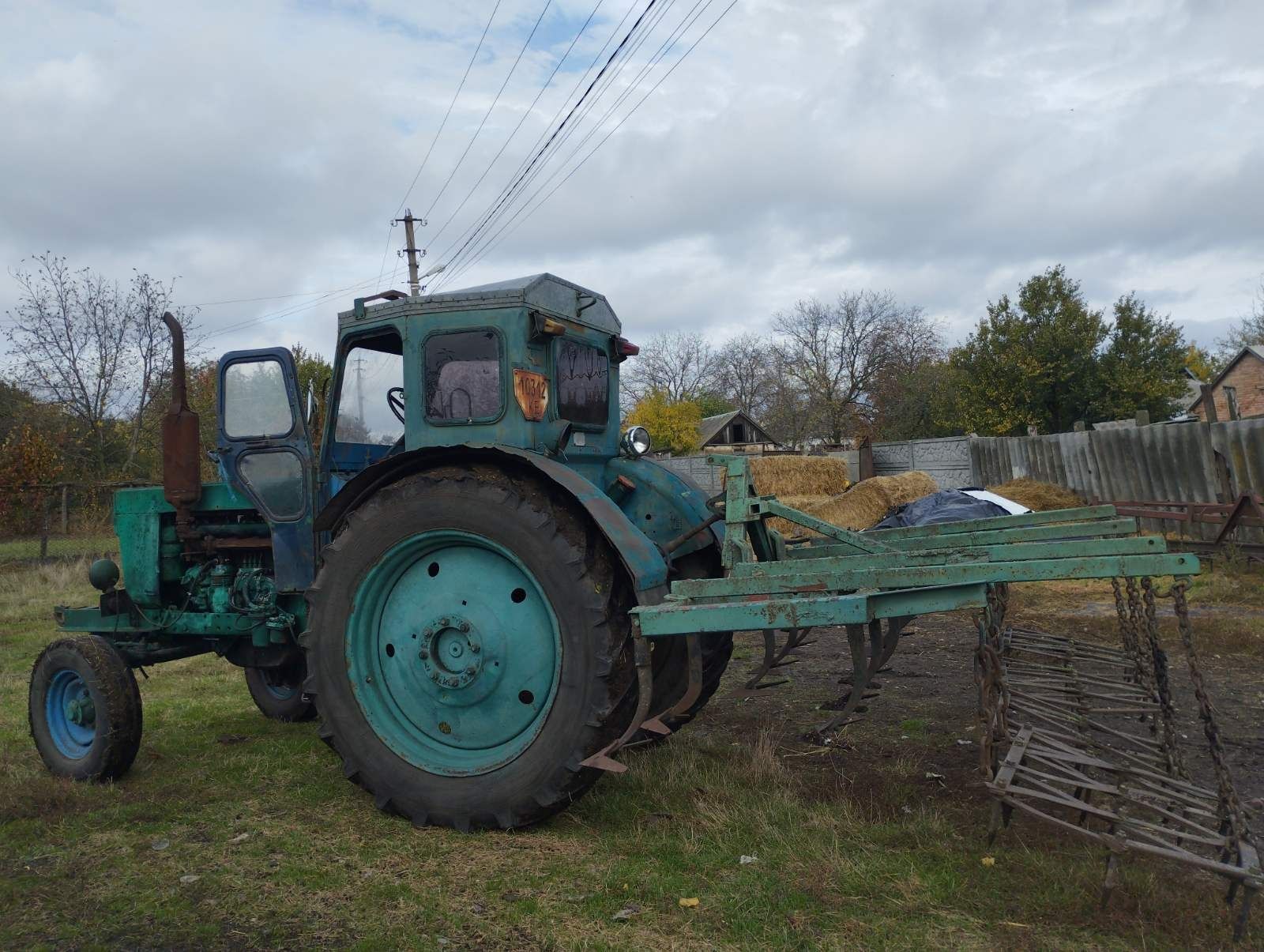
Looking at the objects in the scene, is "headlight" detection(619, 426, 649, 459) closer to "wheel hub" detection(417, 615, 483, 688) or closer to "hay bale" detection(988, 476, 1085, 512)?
"wheel hub" detection(417, 615, 483, 688)

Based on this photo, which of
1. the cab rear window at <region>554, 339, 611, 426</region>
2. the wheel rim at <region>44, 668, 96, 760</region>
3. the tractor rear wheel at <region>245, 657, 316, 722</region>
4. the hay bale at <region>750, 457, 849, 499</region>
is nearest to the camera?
the cab rear window at <region>554, 339, 611, 426</region>

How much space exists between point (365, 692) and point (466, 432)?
1.24 m

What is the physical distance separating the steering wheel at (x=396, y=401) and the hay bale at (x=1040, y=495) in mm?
11431

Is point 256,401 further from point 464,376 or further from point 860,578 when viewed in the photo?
point 860,578

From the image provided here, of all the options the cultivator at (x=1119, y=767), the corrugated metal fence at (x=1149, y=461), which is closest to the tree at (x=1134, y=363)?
the corrugated metal fence at (x=1149, y=461)

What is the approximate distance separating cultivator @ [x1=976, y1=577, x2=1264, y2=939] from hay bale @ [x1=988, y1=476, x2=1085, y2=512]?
9.73 m

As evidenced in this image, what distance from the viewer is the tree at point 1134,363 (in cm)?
2894

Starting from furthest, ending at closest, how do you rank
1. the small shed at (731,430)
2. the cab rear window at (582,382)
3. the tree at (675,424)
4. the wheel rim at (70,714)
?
the small shed at (731,430) < the tree at (675,424) < the wheel rim at (70,714) < the cab rear window at (582,382)

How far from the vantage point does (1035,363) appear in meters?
28.7

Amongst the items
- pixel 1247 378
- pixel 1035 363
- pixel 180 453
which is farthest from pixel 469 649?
pixel 1247 378

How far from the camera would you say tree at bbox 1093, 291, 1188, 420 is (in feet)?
94.9

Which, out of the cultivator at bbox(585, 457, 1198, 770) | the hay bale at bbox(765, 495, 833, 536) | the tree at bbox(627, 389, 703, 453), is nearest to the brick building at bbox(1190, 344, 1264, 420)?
the tree at bbox(627, 389, 703, 453)

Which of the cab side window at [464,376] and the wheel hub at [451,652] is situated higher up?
the cab side window at [464,376]

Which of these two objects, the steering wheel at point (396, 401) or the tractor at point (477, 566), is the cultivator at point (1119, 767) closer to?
the tractor at point (477, 566)
